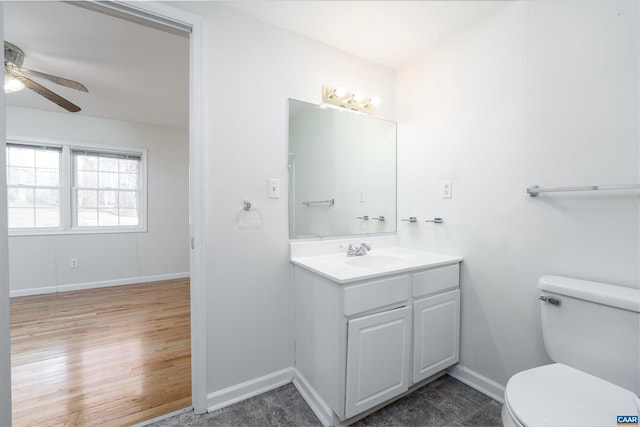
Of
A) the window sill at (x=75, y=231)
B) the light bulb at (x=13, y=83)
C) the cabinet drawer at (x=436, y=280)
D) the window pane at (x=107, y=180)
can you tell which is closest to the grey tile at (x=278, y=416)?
the cabinet drawer at (x=436, y=280)

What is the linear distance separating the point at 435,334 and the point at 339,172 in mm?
1253

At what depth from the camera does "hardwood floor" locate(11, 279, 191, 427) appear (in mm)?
1486

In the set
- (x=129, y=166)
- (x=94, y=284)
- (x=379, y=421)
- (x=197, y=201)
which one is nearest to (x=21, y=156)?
(x=129, y=166)

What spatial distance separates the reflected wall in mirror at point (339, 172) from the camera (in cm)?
176

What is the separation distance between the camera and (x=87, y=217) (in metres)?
3.71

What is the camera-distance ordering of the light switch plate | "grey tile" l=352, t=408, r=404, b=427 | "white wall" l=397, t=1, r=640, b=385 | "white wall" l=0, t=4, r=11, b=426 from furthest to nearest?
the light switch plate < "grey tile" l=352, t=408, r=404, b=427 < "white wall" l=397, t=1, r=640, b=385 < "white wall" l=0, t=4, r=11, b=426

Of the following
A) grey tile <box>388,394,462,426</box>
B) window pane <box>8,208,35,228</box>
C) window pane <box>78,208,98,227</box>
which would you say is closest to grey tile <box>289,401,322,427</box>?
grey tile <box>388,394,462,426</box>

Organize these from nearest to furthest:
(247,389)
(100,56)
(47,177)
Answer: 1. (247,389)
2. (100,56)
3. (47,177)

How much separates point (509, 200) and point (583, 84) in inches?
23.9

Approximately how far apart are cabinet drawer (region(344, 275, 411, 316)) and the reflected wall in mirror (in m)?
0.60

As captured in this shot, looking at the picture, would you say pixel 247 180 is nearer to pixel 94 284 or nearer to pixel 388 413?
pixel 388 413

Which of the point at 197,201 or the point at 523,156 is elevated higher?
the point at 523,156

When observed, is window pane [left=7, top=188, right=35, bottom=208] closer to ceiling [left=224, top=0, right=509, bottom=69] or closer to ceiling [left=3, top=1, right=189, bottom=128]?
ceiling [left=3, top=1, right=189, bottom=128]

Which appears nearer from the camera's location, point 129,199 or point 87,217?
point 87,217
